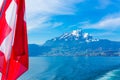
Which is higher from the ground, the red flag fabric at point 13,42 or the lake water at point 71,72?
the red flag fabric at point 13,42

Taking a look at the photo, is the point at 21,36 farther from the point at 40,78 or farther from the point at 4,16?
the point at 40,78

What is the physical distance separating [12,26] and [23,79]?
43246mm

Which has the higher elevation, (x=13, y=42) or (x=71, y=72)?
(x=13, y=42)

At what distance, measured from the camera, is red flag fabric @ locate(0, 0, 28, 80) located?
74.1 inches

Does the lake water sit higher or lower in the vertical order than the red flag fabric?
lower

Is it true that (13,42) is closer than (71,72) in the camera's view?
Yes

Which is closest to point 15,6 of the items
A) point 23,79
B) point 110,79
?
point 110,79

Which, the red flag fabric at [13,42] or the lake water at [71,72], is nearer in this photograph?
the red flag fabric at [13,42]

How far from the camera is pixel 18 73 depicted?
1.90 m

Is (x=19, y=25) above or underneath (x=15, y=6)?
underneath

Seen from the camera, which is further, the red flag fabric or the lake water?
the lake water

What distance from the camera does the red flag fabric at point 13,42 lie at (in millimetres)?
1882

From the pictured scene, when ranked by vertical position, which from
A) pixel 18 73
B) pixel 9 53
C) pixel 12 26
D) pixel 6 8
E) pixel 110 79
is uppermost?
pixel 6 8

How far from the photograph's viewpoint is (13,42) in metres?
1.89
